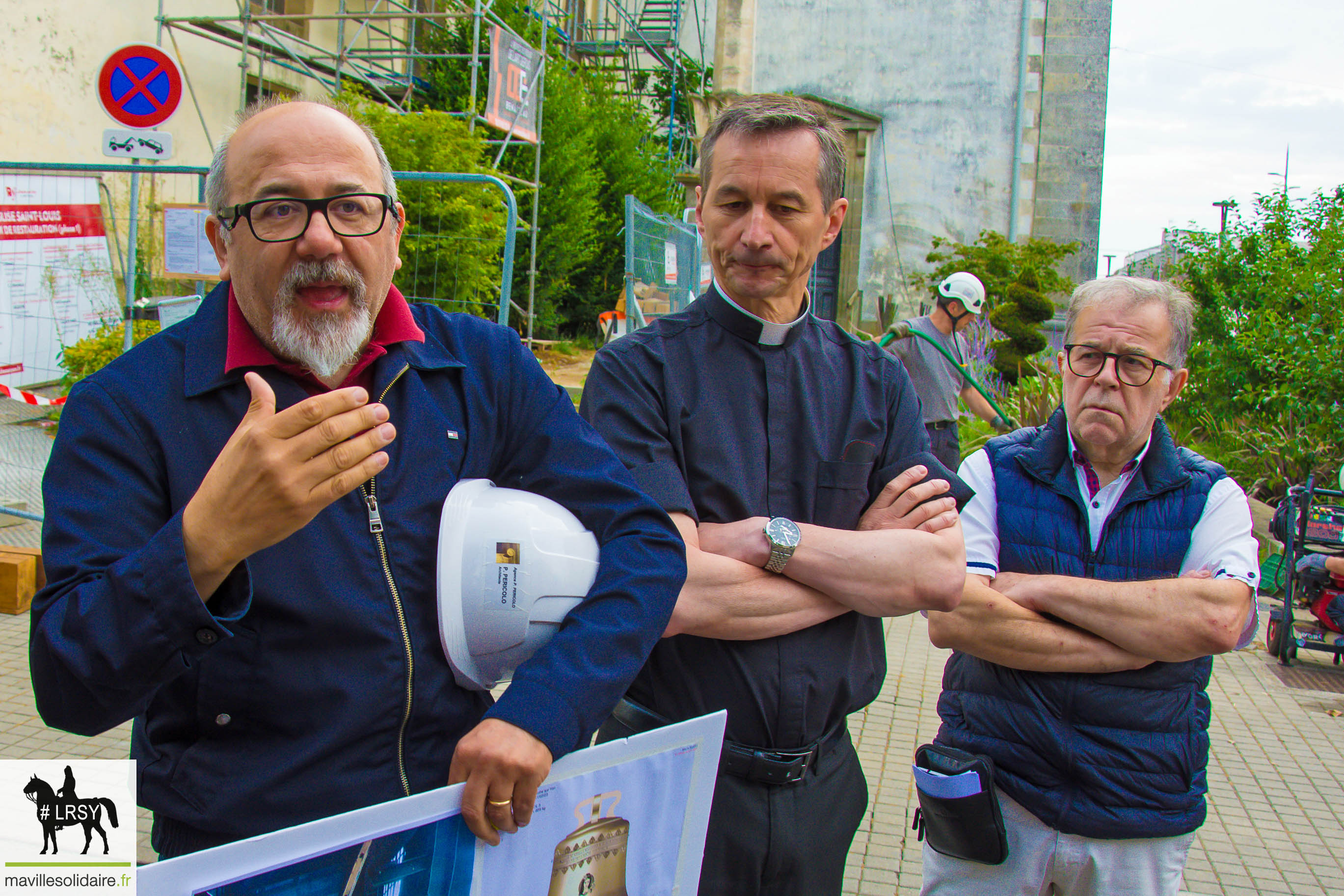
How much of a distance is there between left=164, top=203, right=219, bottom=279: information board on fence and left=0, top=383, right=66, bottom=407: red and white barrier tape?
1.19 meters

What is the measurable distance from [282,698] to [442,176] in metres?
4.66

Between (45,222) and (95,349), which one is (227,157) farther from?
(95,349)

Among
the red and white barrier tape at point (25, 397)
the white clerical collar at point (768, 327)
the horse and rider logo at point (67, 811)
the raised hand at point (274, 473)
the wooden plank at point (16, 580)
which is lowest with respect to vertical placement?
the wooden plank at point (16, 580)

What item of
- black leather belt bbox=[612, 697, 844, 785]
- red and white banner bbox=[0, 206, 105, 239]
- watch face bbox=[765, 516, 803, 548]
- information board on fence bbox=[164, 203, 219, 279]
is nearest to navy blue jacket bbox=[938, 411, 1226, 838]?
black leather belt bbox=[612, 697, 844, 785]

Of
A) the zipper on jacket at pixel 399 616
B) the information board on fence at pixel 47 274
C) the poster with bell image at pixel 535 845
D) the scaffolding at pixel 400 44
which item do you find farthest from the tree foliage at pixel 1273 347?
the information board on fence at pixel 47 274

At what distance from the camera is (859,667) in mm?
2184

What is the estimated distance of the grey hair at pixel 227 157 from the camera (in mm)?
1665

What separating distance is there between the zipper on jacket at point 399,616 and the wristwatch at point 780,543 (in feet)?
2.56

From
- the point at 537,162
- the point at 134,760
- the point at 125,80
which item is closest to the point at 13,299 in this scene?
the point at 125,80

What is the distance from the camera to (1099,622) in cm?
221

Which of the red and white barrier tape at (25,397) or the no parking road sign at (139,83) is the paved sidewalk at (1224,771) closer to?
the red and white barrier tape at (25,397)

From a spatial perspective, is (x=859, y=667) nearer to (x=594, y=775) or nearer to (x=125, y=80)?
(x=594, y=775)

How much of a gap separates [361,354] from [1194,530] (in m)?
1.88

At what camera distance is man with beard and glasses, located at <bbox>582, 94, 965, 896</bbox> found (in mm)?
2049
